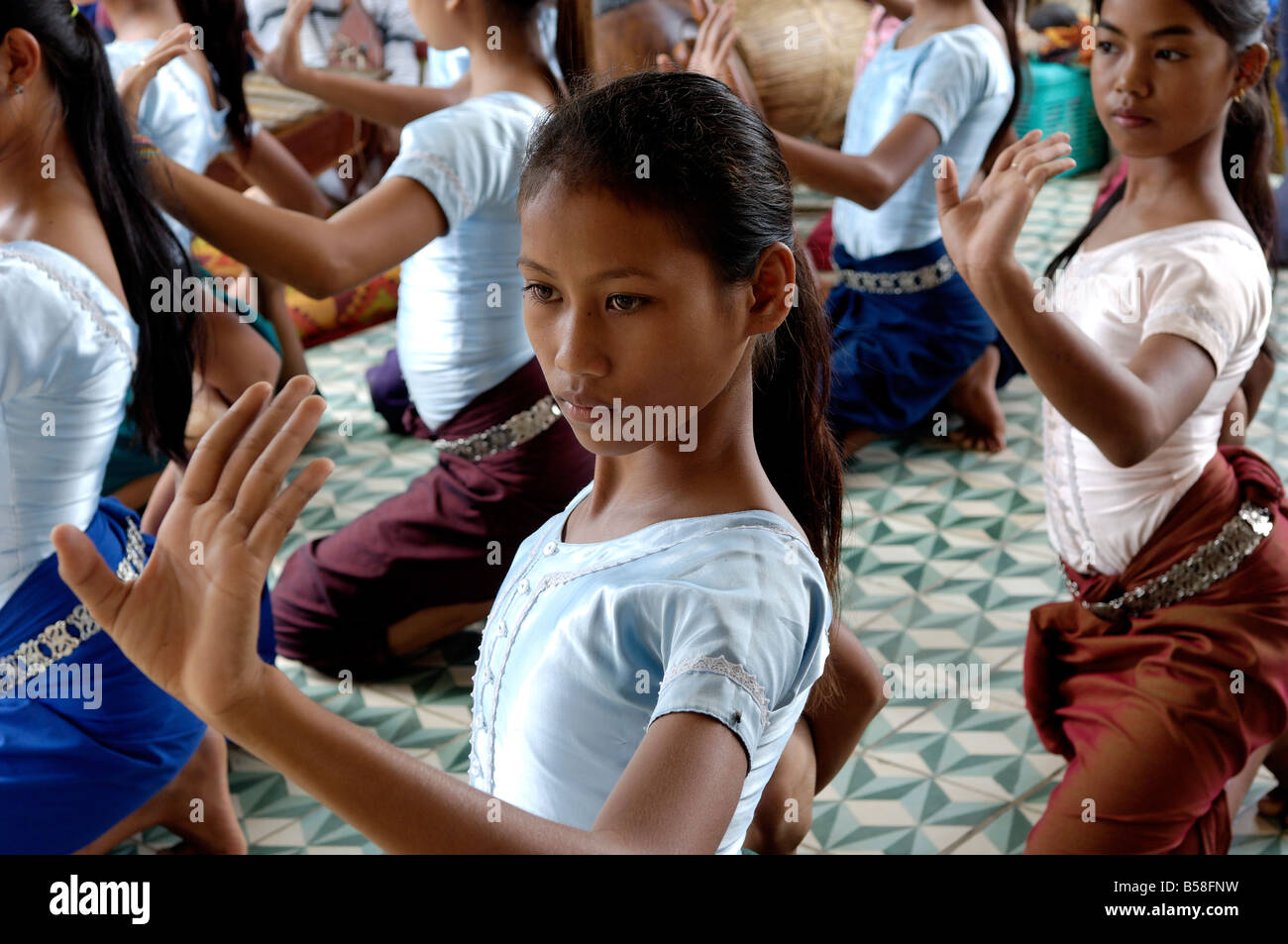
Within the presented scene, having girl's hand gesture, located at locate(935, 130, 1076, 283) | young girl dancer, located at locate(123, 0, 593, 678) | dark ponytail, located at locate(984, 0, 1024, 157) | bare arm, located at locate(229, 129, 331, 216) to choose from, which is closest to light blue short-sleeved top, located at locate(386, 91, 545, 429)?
young girl dancer, located at locate(123, 0, 593, 678)

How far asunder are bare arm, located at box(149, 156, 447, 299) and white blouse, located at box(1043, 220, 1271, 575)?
929 mm

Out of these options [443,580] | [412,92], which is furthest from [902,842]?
[412,92]

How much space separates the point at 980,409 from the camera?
3205 millimetres

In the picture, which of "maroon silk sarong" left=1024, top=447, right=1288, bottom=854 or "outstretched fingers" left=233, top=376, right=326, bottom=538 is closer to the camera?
"outstretched fingers" left=233, top=376, right=326, bottom=538

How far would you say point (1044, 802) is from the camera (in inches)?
78.9

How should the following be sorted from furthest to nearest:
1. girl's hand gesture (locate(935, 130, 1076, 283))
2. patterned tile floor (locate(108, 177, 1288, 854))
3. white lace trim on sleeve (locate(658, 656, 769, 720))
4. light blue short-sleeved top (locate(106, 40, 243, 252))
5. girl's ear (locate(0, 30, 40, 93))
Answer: light blue short-sleeved top (locate(106, 40, 243, 252)), patterned tile floor (locate(108, 177, 1288, 854)), girl's ear (locate(0, 30, 40, 93)), girl's hand gesture (locate(935, 130, 1076, 283)), white lace trim on sleeve (locate(658, 656, 769, 720))

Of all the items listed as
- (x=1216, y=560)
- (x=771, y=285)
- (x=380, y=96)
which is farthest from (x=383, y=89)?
(x=771, y=285)

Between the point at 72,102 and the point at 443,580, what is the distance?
3.43 feet

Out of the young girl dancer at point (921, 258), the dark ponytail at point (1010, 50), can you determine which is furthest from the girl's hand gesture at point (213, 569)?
the dark ponytail at point (1010, 50)

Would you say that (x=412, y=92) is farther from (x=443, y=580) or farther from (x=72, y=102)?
(x=72, y=102)

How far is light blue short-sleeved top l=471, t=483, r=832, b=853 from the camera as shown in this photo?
0.89m

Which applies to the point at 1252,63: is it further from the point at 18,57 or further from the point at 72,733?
the point at 72,733

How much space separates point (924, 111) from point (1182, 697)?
149 cm

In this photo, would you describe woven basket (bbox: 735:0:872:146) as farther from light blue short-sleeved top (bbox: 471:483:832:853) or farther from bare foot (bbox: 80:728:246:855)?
light blue short-sleeved top (bbox: 471:483:832:853)
